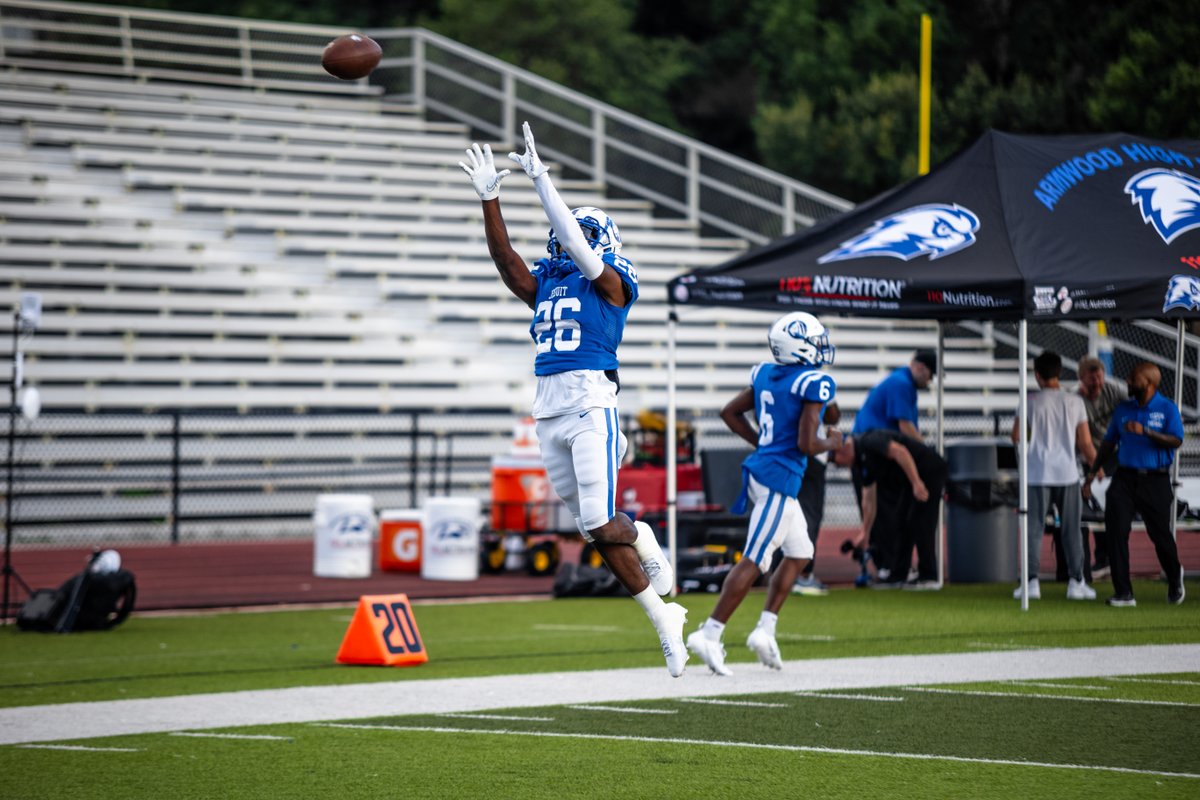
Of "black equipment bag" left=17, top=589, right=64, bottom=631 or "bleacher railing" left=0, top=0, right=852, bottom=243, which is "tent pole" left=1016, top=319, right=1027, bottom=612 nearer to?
"black equipment bag" left=17, top=589, right=64, bottom=631

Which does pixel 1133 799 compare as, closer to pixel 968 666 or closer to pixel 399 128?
pixel 968 666

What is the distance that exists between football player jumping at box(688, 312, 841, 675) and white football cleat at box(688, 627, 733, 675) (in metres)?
0.03

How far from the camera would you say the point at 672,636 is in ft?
24.5

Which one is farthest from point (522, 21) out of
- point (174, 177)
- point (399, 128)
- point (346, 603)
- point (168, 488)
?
point (346, 603)

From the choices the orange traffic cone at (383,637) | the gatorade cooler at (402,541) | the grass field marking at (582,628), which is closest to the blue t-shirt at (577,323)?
the orange traffic cone at (383,637)

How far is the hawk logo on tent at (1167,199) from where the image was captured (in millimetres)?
13234

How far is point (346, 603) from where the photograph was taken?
1419 cm

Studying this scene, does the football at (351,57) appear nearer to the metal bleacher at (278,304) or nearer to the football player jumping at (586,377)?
the football player jumping at (586,377)

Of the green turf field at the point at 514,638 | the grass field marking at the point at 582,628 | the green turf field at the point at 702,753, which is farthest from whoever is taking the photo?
the grass field marking at the point at 582,628

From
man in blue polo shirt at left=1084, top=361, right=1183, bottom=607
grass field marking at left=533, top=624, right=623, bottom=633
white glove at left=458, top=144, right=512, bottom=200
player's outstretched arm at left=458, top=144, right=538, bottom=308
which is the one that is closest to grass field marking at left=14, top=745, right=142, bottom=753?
player's outstretched arm at left=458, top=144, right=538, bottom=308

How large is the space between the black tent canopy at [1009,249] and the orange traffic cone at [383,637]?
3.85 meters

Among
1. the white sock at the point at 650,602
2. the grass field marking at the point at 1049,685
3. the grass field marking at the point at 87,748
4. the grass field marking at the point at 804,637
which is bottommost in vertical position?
the grass field marking at the point at 87,748

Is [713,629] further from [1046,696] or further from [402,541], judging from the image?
[402,541]

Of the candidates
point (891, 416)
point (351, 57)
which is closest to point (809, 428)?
point (351, 57)
